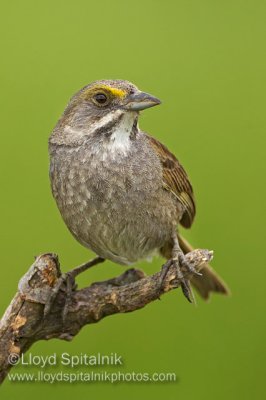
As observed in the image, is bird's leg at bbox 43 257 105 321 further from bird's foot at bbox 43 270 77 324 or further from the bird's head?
the bird's head

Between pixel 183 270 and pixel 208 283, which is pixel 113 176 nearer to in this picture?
pixel 183 270

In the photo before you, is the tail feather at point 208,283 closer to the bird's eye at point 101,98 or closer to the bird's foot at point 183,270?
the bird's foot at point 183,270

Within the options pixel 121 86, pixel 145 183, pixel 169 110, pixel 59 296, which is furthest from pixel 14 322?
pixel 169 110

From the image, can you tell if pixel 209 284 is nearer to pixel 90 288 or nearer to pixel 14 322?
pixel 90 288

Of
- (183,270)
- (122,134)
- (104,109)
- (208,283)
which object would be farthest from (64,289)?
(208,283)

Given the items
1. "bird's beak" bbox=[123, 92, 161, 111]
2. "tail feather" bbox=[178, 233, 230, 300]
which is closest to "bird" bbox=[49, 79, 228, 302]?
"bird's beak" bbox=[123, 92, 161, 111]
